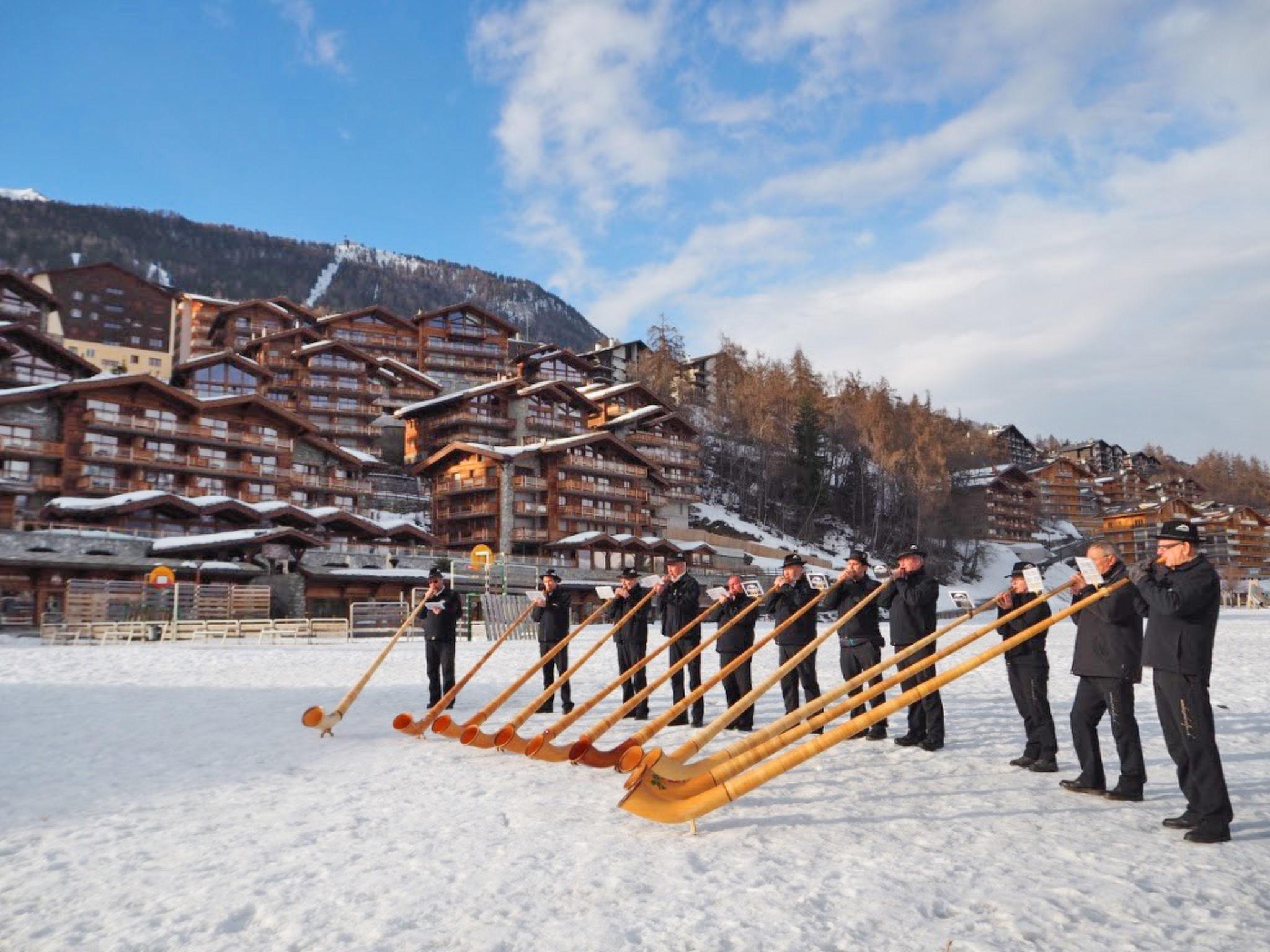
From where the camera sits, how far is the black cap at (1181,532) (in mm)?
5918

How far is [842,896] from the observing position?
4.57 m

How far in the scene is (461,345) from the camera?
273 ft

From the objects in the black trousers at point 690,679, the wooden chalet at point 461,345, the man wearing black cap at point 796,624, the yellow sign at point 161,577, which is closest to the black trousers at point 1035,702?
the man wearing black cap at point 796,624

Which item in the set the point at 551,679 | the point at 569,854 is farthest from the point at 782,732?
the point at 551,679

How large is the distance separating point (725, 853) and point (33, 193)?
217556mm

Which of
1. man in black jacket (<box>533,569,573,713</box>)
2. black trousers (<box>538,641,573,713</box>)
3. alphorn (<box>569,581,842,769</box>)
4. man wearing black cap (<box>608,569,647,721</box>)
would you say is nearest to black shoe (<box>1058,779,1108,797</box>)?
alphorn (<box>569,581,842,769</box>)

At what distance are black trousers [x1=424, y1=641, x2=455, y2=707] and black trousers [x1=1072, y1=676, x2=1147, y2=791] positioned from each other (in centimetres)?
743

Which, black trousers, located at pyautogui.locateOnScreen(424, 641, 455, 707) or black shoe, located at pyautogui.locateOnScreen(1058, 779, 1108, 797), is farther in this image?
black trousers, located at pyautogui.locateOnScreen(424, 641, 455, 707)

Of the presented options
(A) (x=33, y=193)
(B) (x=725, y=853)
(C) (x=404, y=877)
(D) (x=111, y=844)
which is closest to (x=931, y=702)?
(B) (x=725, y=853)

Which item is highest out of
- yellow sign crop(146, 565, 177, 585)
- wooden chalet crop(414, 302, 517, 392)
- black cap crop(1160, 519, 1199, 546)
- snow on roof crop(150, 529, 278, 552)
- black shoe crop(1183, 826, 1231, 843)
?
wooden chalet crop(414, 302, 517, 392)

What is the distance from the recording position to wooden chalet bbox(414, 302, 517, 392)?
81.8 m

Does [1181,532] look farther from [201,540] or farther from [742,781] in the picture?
→ [201,540]

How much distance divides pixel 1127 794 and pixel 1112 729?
468 mm

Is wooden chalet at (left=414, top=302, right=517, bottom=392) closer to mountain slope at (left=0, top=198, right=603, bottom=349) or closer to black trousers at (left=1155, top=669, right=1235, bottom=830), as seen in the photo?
mountain slope at (left=0, top=198, right=603, bottom=349)
